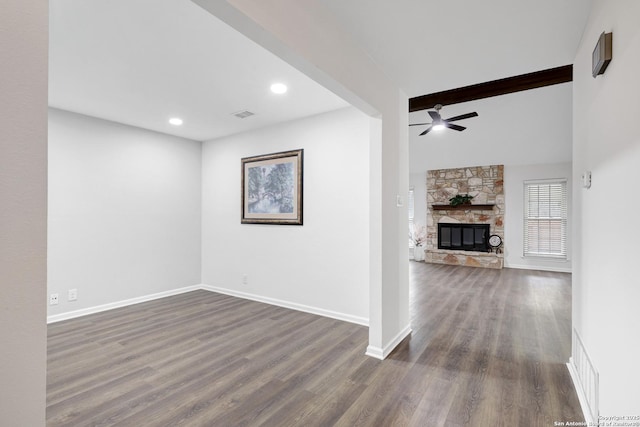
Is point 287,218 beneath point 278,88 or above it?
beneath

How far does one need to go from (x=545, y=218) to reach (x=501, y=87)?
471 centimetres

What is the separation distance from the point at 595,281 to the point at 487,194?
6.46 m

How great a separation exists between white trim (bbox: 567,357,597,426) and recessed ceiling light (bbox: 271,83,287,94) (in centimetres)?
335

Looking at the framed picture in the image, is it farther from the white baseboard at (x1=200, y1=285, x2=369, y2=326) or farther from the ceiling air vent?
the white baseboard at (x1=200, y1=285, x2=369, y2=326)

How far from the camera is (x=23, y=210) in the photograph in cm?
76

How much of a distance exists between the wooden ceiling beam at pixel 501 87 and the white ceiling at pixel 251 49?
0.90 metres

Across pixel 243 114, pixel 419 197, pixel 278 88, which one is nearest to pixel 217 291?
pixel 243 114

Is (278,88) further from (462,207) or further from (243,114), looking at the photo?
(462,207)

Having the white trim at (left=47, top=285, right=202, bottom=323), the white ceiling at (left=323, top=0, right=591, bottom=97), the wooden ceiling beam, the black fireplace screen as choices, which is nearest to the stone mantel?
the black fireplace screen

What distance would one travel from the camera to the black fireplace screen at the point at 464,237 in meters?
7.73

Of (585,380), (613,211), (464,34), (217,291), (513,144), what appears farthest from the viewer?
(513,144)

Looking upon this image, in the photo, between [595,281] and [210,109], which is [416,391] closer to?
[595,281]

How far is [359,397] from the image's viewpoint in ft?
7.07

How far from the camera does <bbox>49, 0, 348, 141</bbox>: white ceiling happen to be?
203 cm
